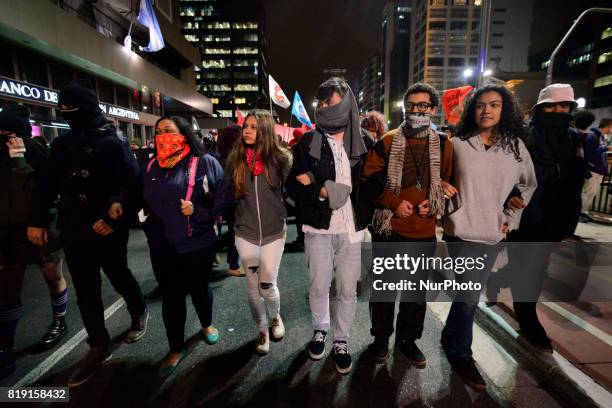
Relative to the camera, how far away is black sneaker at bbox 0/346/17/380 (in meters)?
2.72

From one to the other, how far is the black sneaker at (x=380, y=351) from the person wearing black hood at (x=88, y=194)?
8.21 ft

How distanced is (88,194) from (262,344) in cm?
206

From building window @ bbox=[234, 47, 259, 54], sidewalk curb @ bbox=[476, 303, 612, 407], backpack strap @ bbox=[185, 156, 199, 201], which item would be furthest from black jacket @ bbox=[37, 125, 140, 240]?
building window @ bbox=[234, 47, 259, 54]

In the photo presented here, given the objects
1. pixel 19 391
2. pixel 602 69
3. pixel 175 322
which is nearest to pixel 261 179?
pixel 175 322

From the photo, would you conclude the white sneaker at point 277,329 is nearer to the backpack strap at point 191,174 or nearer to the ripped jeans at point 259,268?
the ripped jeans at point 259,268

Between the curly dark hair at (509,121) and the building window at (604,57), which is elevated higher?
the building window at (604,57)

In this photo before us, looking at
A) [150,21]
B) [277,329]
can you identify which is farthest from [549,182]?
[150,21]

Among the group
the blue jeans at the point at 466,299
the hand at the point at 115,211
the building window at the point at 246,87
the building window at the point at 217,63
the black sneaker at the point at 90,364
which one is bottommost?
the black sneaker at the point at 90,364

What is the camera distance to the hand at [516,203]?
8.48 feet

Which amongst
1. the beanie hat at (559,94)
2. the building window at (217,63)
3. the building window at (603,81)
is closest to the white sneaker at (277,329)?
the beanie hat at (559,94)

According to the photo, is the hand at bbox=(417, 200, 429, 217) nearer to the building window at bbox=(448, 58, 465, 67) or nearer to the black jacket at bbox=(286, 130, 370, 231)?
the black jacket at bbox=(286, 130, 370, 231)

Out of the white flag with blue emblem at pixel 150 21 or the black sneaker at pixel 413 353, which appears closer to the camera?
the black sneaker at pixel 413 353

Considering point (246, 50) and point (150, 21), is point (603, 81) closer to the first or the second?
point (150, 21)

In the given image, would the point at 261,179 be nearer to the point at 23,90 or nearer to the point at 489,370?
the point at 489,370
